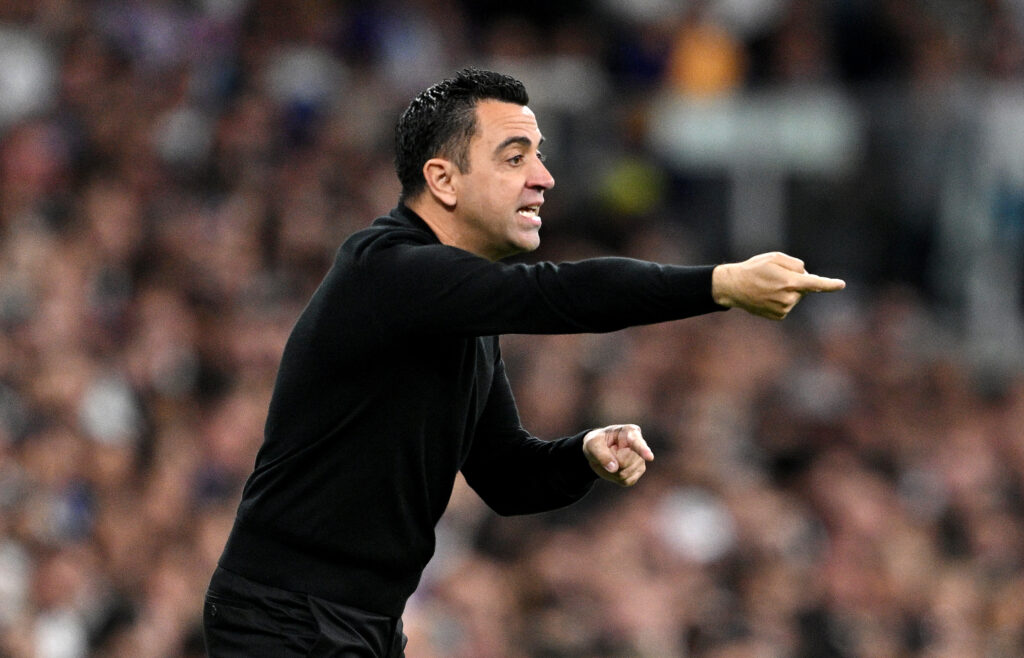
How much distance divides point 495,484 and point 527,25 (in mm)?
7619

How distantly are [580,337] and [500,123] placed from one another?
605 centimetres

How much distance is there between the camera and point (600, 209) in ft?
37.8

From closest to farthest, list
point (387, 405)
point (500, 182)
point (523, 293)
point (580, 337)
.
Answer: point (523, 293)
point (387, 405)
point (500, 182)
point (580, 337)

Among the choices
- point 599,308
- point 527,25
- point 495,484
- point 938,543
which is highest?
point 527,25

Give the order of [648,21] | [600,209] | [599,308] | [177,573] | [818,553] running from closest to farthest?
[599,308], [177,573], [818,553], [600,209], [648,21]

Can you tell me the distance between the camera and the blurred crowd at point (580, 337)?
7.78 m

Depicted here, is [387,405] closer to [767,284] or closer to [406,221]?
[406,221]

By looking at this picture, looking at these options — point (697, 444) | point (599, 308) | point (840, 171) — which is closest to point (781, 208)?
point (840, 171)

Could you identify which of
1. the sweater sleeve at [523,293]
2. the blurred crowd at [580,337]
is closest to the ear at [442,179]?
the sweater sleeve at [523,293]

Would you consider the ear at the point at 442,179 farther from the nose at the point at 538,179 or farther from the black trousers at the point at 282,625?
the black trousers at the point at 282,625

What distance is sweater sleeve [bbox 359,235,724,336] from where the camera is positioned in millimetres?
3605

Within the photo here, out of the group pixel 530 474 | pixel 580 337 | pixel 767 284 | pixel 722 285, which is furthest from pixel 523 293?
pixel 580 337

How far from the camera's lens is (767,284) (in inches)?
137

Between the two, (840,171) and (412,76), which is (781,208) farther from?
(412,76)
